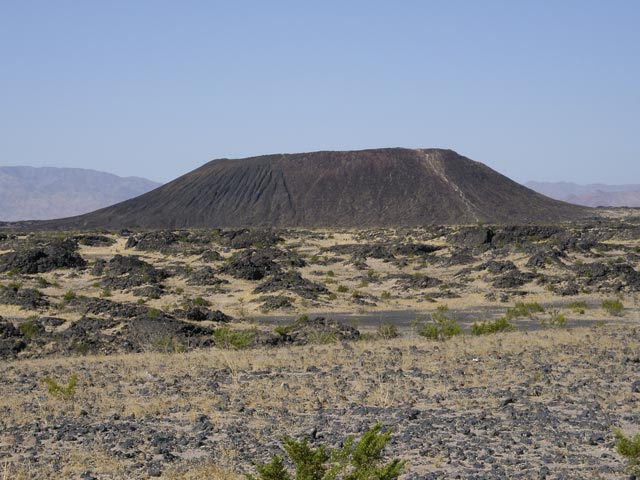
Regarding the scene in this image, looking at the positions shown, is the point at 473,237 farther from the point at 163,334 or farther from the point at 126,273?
the point at 163,334

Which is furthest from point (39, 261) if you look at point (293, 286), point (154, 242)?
point (293, 286)

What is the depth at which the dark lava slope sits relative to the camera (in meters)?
93.8

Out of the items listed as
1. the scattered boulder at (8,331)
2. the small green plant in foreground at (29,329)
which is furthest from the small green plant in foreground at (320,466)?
the small green plant in foreground at (29,329)

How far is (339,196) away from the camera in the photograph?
328 feet

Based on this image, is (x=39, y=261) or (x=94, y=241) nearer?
(x=39, y=261)

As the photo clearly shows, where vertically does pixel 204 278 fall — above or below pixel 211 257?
below

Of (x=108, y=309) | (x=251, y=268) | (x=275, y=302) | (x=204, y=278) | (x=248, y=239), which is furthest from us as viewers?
(x=248, y=239)

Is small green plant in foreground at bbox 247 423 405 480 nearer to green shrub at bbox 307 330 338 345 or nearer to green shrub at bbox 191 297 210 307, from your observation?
green shrub at bbox 307 330 338 345

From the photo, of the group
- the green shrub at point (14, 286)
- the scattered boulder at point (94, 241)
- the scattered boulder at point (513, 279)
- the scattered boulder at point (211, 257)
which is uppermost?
the scattered boulder at point (94, 241)

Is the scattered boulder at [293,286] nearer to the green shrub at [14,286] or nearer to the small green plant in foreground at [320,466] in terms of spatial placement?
the green shrub at [14,286]

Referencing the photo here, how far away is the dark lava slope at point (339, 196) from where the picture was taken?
93812 mm

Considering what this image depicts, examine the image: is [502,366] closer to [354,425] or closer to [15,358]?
[354,425]

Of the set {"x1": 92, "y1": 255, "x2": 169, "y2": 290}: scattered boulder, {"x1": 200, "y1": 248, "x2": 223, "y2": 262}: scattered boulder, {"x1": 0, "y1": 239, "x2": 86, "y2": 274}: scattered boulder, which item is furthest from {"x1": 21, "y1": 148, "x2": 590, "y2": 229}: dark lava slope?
{"x1": 92, "y1": 255, "x2": 169, "y2": 290}: scattered boulder

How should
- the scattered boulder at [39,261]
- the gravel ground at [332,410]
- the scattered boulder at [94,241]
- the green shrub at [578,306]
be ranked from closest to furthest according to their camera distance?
the gravel ground at [332,410], the green shrub at [578,306], the scattered boulder at [39,261], the scattered boulder at [94,241]
